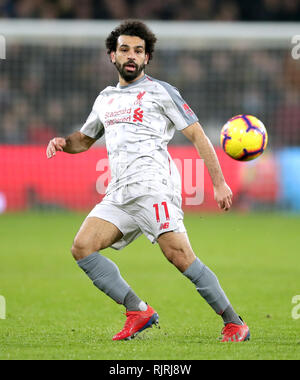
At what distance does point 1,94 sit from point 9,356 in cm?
1381

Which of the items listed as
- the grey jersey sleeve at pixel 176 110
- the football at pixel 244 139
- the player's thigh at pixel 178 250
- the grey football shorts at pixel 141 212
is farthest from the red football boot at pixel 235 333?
the grey jersey sleeve at pixel 176 110

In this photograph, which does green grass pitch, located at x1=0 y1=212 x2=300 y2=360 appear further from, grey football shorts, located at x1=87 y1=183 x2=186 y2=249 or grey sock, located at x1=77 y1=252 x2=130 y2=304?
grey football shorts, located at x1=87 y1=183 x2=186 y2=249

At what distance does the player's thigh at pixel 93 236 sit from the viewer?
5660 millimetres

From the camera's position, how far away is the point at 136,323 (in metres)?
5.77

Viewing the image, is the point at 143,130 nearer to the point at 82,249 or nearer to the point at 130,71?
the point at 130,71

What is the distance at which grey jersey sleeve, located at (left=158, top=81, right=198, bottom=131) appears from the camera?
18.6ft

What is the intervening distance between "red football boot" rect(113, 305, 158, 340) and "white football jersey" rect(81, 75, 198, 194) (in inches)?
35.7

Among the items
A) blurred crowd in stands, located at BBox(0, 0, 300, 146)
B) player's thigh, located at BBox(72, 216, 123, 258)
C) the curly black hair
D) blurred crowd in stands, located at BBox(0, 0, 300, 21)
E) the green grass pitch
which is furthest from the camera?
blurred crowd in stands, located at BBox(0, 0, 300, 21)

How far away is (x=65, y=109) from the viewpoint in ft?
60.2

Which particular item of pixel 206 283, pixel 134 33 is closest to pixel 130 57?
pixel 134 33

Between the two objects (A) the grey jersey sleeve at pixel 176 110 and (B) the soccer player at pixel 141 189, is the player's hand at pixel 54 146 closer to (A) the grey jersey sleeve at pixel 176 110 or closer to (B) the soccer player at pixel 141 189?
(B) the soccer player at pixel 141 189

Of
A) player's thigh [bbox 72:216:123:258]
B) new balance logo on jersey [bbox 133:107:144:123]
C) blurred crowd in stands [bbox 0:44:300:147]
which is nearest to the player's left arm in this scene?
new balance logo on jersey [bbox 133:107:144:123]

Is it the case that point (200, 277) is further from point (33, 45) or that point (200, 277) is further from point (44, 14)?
point (44, 14)

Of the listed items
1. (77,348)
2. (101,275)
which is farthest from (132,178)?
(77,348)
